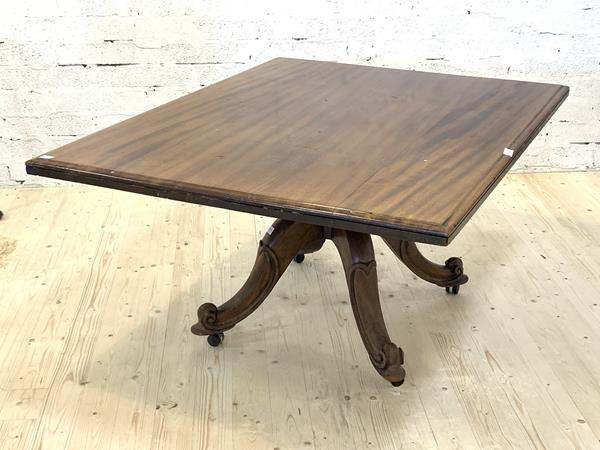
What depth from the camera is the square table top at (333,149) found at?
60.0 inches

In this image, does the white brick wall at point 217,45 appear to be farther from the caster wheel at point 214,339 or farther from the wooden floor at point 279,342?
the caster wheel at point 214,339

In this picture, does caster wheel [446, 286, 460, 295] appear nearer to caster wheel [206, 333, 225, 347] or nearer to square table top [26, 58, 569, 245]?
square table top [26, 58, 569, 245]

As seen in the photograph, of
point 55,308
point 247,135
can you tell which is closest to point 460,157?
point 247,135

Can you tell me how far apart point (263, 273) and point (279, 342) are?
9.5 inches

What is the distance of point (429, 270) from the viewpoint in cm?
243

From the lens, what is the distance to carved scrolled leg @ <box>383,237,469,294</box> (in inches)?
92.9

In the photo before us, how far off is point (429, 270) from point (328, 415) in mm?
643

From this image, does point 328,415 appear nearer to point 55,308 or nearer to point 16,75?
point 55,308

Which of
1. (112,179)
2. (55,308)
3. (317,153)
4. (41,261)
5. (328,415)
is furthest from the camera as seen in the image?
(41,261)

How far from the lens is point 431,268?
7.97 ft

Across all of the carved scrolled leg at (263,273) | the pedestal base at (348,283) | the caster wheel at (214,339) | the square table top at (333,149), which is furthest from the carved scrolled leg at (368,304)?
the caster wheel at (214,339)

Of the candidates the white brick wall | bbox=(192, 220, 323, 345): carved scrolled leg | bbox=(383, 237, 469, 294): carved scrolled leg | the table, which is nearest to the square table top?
the table

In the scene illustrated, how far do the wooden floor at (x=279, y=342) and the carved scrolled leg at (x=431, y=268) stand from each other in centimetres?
5

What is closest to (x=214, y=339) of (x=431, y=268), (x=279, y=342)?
(x=279, y=342)
